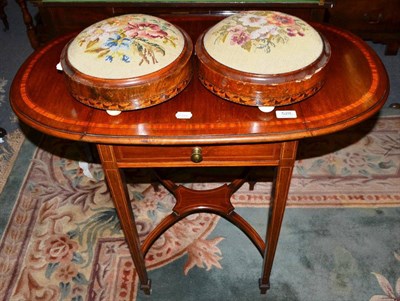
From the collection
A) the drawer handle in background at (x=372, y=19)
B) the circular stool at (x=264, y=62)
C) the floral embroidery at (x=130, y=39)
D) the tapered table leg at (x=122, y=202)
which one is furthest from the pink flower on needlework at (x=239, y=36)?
the drawer handle in background at (x=372, y=19)

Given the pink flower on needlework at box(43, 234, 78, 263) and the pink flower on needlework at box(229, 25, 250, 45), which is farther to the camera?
the pink flower on needlework at box(43, 234, 78, 263)

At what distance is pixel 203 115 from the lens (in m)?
0.83

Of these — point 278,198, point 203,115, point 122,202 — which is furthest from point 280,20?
point 122,202

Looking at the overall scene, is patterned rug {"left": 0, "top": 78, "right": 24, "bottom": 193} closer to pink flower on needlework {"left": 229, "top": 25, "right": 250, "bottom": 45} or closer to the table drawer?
the table drawer

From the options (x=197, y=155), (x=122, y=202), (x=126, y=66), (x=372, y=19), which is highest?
(x=126, y=66)

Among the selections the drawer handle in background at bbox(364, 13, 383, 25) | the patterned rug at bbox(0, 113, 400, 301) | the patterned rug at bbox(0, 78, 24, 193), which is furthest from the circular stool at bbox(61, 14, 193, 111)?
the drawer handle in background at bbox(364, 13, 383, 25)

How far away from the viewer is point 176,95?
87 centimetres

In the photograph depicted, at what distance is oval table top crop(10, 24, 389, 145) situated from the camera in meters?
0.79

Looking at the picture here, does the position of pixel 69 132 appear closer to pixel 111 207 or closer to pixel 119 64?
pixel 119 64

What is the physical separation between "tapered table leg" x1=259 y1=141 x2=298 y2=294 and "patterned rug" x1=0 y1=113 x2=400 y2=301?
21 centimetres

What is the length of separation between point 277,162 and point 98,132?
0.39m

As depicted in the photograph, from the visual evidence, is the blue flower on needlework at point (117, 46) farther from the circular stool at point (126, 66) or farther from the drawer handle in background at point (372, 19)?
the drawer handle in background at point (372, 19)

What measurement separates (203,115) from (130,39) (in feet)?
0.71

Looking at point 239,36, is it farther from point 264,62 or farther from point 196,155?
point 196,155
